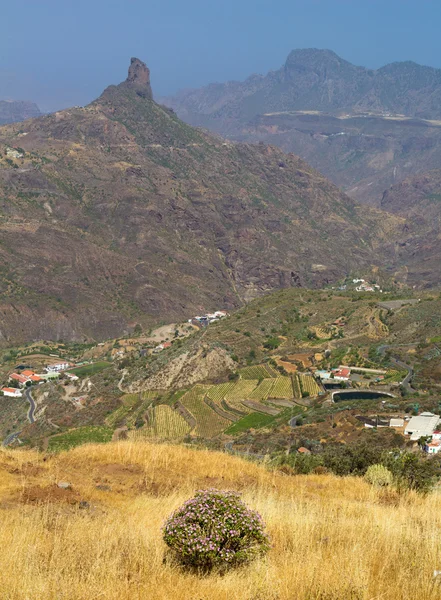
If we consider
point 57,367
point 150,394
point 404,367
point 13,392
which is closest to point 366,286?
Answer: point 57,367

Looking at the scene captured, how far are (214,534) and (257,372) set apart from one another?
71437 millimetres

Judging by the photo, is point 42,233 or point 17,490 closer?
point 17,490

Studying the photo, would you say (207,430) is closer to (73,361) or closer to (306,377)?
(306,377)

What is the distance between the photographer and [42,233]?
184 meters

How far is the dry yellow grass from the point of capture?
738 centimetres

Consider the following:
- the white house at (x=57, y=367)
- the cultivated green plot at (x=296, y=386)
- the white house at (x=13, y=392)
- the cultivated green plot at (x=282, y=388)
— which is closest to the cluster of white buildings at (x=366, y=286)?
the white house at (x=57, y=367)

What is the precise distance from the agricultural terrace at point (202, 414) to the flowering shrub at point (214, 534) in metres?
47.7

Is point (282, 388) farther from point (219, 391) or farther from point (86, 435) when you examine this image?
point (86, 435)

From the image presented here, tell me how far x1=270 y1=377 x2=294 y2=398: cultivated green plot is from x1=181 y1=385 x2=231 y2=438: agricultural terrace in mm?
7271

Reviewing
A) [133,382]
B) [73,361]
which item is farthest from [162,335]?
[133,382]

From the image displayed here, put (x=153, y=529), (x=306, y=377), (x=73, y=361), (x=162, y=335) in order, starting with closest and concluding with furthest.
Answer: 1. (x=153, y=529)
2. (x=306, y=377)
3. (x=73, y=361)
4. (x=162, y=335)

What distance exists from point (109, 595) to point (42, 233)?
18442cm

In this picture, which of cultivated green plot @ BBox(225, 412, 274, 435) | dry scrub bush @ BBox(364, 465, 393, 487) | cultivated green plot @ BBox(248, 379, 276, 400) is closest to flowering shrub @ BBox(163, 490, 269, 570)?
dry scrub bush @ BBox(364, 465, 393, 487)

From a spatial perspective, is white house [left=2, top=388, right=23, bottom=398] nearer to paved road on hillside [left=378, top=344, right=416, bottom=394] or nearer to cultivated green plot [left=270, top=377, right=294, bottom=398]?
cultivated green plot [left=270, top=377, right=294, bottom=398]
